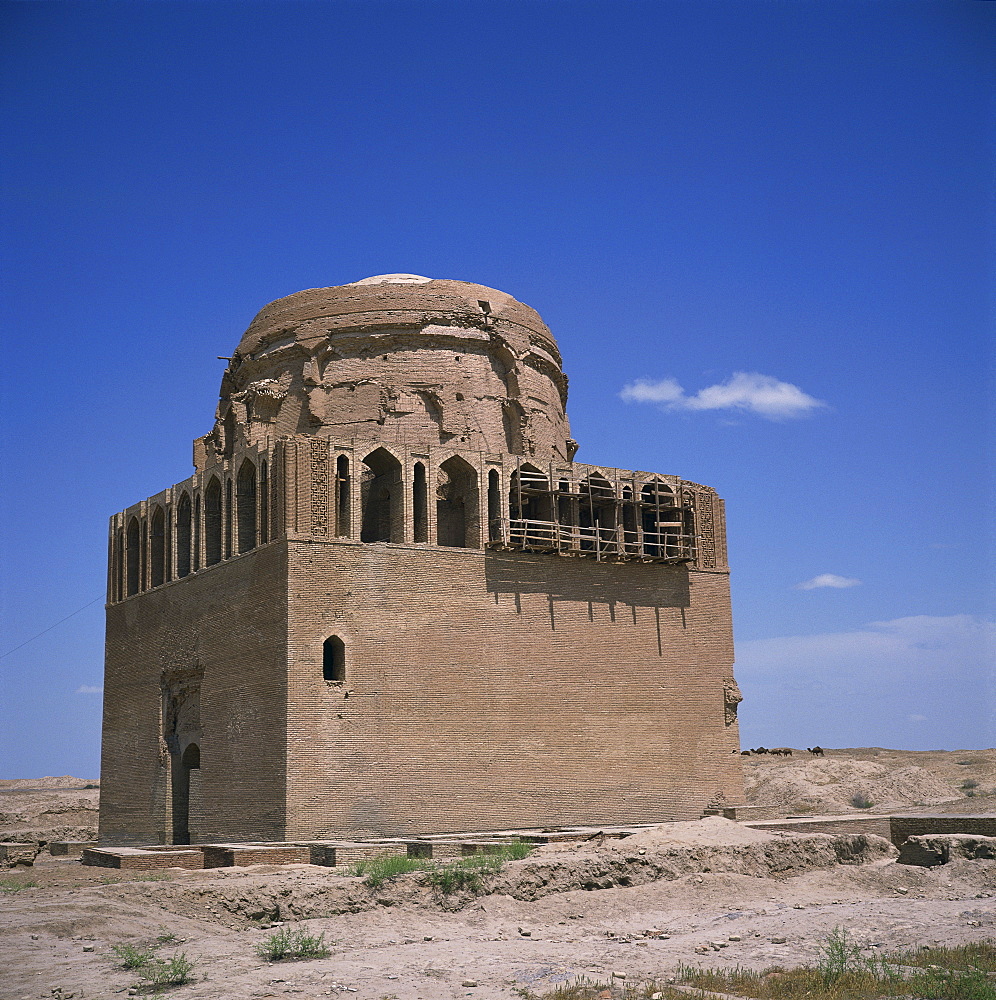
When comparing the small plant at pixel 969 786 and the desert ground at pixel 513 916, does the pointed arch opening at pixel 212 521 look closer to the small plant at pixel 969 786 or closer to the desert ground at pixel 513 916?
the desert ground at pixel 513 916

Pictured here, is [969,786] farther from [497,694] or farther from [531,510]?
[497,694]

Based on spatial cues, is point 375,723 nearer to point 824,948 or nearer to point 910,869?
point 910,869

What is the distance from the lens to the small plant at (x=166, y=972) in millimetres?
10320

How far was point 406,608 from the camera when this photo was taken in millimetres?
20797

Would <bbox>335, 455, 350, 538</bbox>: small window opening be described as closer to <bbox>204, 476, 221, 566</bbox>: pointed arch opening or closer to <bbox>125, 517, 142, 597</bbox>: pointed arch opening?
<bbox>204, 476, 221, 566</bbox>: pointed arch opening

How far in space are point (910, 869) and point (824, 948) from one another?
17.7 feet

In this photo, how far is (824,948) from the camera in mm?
11617

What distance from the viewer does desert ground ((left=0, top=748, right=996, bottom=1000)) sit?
10734mm

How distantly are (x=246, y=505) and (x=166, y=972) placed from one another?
12.5m

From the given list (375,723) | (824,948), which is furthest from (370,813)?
(824,948)

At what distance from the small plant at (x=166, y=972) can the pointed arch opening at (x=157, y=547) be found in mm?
14560

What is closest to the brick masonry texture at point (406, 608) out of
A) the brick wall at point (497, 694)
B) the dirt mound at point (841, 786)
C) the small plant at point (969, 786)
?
the brick wall at point (497, 694)

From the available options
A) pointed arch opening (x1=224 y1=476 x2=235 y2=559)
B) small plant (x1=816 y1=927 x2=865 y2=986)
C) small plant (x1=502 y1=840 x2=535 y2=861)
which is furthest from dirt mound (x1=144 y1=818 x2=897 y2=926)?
pointed arch opening (x1=224 y1=476 x2=235 y2=559)

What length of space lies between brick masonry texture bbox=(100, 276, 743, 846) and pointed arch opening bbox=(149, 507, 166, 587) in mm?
51
